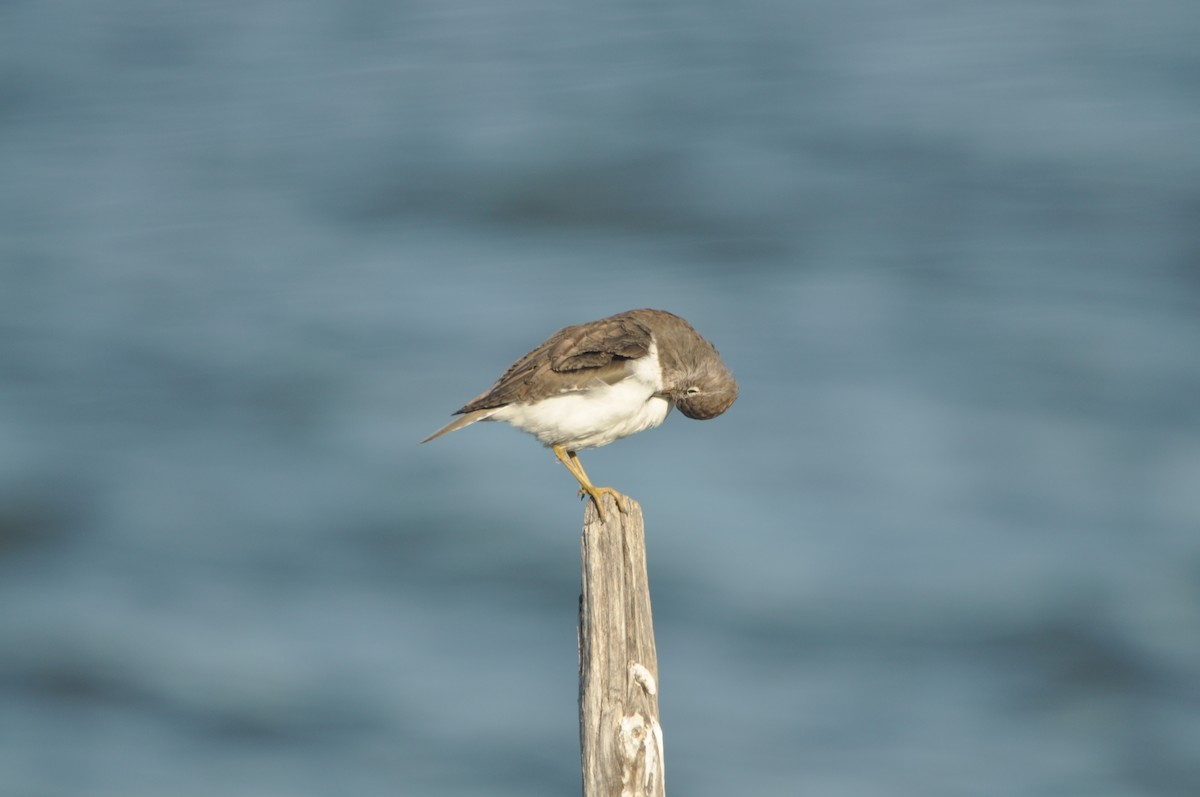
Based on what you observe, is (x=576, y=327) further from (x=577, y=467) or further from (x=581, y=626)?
(x=581, y=626)

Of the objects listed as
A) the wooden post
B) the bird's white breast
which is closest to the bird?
the bird's white breast

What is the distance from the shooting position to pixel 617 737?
5133 mm

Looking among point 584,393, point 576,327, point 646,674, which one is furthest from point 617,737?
point 576,327

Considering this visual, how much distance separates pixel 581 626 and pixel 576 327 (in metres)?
2.17

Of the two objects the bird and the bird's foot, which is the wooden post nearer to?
the bird's foot

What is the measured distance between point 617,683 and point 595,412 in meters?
1.80

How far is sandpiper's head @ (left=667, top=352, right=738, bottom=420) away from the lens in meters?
7.05

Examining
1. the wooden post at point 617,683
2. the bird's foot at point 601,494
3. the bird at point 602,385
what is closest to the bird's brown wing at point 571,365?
the bird at point 602,385

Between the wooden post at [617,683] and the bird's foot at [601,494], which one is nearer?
the wooden post at [617,683]

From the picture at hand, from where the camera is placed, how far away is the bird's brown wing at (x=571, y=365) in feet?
21.9

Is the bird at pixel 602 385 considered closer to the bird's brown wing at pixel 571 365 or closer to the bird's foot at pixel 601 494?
the bird's brown wing at pixel 571 365

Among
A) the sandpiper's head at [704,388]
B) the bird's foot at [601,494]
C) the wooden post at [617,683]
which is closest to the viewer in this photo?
the wooden post at [617,683]

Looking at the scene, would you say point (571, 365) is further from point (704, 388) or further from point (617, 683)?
point (617, 683)

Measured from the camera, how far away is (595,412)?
21.7 feet
